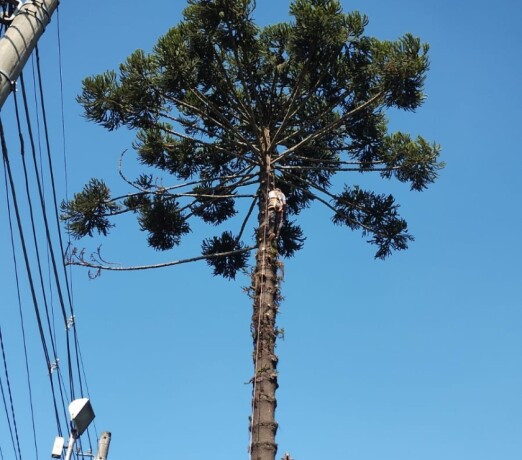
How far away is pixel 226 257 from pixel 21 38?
7051 mm

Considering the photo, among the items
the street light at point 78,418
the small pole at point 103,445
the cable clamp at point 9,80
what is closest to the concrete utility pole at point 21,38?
the cable clamp at point 9,80

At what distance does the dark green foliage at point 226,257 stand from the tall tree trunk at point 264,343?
2371 mm

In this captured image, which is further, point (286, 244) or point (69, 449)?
point (286, 244)

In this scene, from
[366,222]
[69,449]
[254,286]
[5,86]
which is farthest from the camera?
[366,222]

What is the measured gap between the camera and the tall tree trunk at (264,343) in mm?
7512

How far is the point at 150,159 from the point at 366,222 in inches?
148

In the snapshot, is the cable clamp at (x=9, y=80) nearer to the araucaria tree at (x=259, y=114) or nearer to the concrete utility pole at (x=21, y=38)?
the concrete utility pole at (x=21, y=38)

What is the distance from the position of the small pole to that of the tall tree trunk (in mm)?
2454

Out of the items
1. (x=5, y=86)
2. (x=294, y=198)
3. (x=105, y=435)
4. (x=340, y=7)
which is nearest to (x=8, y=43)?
(x=5, y=86)

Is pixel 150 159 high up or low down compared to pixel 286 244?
up

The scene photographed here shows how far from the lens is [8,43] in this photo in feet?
17.6

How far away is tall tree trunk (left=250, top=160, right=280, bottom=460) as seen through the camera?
296 inches

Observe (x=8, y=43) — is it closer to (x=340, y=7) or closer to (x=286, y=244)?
(x=340, y=7)

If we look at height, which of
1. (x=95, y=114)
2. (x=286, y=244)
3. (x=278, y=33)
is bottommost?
(x=286, y=244)
